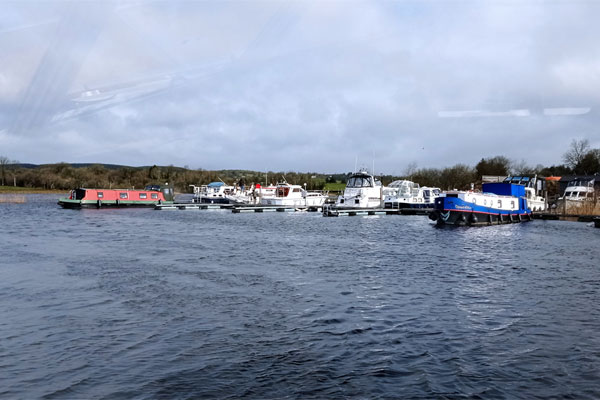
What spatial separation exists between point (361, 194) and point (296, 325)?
49.2 metres

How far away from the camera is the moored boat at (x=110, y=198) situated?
63688 millimetres

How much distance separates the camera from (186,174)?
138m

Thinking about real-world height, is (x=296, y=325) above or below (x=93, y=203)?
below

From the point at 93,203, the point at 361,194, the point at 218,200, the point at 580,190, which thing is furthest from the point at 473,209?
the point at 93,203

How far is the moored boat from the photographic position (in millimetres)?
63688

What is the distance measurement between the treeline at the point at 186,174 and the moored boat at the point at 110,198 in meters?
24.1

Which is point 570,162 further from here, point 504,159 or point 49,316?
point 49,316

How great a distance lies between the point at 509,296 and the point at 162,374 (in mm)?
10931

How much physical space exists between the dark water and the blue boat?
58.2 feet

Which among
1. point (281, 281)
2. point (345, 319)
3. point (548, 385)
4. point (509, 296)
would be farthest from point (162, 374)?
point (509, 296)

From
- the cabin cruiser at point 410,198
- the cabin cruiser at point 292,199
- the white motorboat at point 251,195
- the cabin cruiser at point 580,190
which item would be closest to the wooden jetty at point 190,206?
the cabin cruiser at point 292,199

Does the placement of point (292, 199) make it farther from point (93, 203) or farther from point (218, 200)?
point (93, 203)

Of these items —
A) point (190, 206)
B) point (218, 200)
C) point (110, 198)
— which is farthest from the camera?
point (218, 200)

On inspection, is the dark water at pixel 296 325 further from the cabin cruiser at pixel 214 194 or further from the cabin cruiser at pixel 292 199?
→ the cabin cruiser at pixel 214 194
